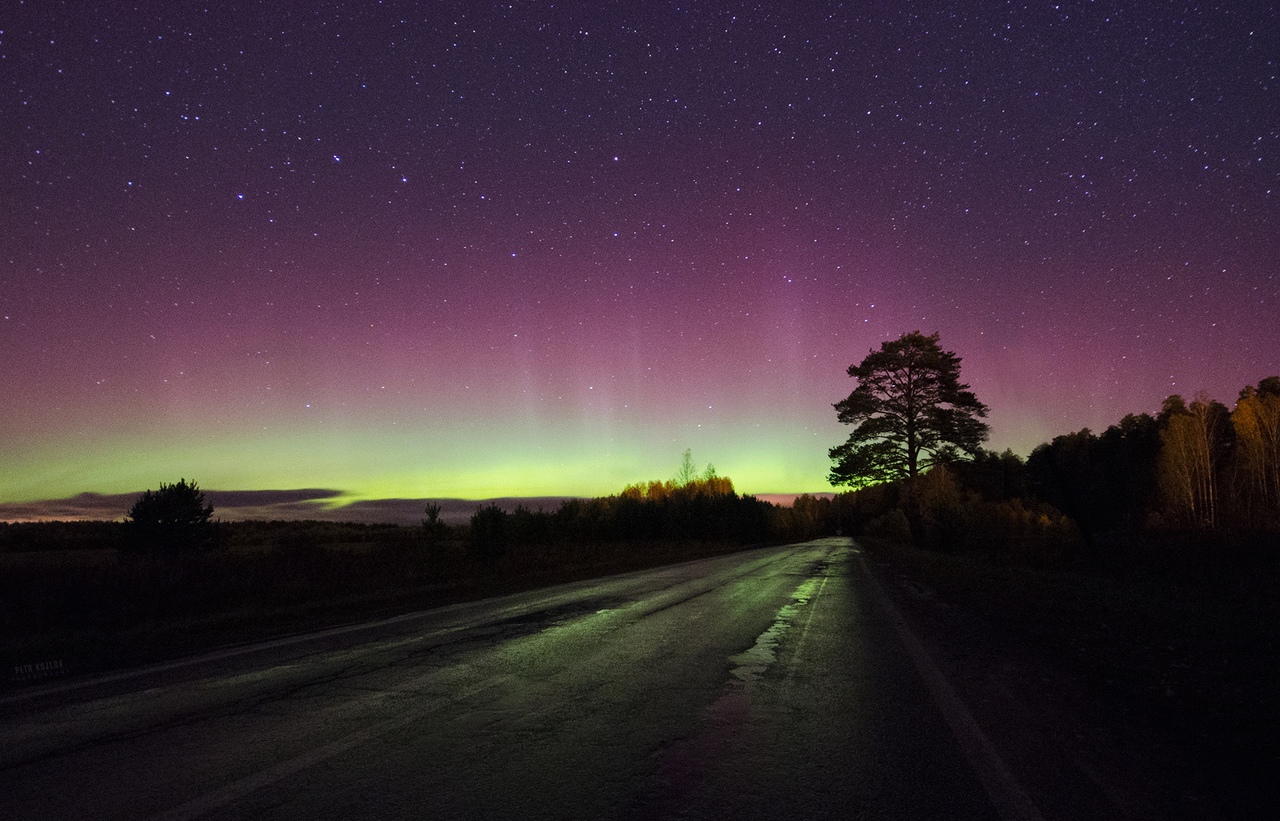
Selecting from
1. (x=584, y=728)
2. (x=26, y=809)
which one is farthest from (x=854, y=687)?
(x=26, y=809)

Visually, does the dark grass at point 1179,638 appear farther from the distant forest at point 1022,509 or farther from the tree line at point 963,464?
the tree line at point 963,464

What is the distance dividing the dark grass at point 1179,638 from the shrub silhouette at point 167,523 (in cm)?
4042

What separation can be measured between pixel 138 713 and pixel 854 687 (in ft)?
20.4

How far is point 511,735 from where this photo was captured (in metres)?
4.71

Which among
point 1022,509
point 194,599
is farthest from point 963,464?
point 194,599

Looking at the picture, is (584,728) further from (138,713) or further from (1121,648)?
(1121,648)

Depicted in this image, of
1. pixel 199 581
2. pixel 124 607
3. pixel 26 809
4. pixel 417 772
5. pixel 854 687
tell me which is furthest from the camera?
pixel 199 581

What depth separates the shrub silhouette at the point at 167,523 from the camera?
126 ft

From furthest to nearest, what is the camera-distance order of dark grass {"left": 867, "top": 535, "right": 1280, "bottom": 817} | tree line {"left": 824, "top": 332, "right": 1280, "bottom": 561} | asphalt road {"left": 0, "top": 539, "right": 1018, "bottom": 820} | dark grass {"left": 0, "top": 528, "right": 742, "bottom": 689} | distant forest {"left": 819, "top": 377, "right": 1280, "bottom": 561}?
tree line {"left": 824, "top": 332, "right": 1280, "bottom": 561} → distant forest {"left": 819, "top": 377, "right": 1280, "bottom": 561} → dark grass {"left": 0, "top": 528, "right": 742, "bottom": 689} → dark grass {"left": 867, "top": 535, "right": 1280, "bottom": 817} → asphalt road {"left": 0, "top": 539, "right": 1018, "bottom": 820}

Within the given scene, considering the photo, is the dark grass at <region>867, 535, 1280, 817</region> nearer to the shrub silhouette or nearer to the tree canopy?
the tree canopy

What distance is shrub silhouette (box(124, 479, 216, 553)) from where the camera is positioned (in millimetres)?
38375

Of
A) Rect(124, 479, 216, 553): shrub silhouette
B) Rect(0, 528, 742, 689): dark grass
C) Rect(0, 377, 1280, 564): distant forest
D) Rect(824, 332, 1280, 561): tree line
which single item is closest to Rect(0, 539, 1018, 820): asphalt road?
Rect(0, 528, 742, 689): dark grass

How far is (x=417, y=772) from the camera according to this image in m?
3.99

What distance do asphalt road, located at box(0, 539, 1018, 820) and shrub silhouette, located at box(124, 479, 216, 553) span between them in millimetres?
38096
